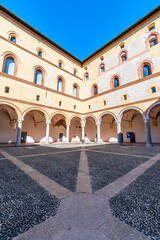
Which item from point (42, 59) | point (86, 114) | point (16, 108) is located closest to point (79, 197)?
point (16, 108)

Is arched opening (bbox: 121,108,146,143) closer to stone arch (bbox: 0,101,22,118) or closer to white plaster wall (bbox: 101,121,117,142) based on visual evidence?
white plaster wall (bbox: 101,121,117,142)

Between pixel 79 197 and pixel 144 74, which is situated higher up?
pixel 144 74

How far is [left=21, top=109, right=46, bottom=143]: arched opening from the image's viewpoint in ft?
54.1

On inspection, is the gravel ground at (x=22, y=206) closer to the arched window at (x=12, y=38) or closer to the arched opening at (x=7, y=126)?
the arched opening at (x=7, y=126)

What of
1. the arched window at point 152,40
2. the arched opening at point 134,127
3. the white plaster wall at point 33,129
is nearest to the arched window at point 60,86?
the white plaster wall at point 33,129

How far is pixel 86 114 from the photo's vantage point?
18.6 m

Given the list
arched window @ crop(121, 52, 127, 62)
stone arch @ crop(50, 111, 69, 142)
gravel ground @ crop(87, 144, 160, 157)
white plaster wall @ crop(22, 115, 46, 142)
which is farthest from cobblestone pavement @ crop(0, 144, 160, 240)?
arched window @ crop(121, 52, 127, 62)

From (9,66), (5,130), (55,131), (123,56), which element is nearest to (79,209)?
(9,66)

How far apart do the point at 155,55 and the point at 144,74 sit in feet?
7.68

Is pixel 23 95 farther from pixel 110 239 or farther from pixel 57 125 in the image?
pixel 110 239

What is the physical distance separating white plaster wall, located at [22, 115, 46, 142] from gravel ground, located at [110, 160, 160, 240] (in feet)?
57.0

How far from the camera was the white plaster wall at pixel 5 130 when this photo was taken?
1452 centimetres

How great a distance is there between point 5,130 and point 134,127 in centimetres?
2003

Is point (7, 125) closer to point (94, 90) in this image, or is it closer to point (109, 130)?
point (94, 90)
